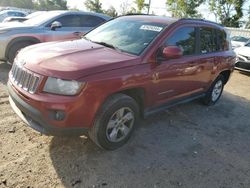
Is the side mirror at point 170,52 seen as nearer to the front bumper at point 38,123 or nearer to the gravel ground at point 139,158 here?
the gravel ground at point 139,158

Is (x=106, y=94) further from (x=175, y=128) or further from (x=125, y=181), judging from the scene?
(x=175, y=128)

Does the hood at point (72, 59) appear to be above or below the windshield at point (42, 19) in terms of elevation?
below

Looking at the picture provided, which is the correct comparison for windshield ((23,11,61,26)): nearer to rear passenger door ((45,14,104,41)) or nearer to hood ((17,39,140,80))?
rear passenger door ((45,14,104,41))

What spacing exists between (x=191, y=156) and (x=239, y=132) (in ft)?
5.29

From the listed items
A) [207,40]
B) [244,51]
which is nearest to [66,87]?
[207,40]

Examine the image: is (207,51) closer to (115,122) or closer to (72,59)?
(115,122)

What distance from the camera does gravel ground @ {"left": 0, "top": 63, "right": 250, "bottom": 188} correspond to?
315cm

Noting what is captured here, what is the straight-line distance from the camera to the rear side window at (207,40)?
5121mm

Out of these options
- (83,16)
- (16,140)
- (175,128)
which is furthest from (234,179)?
(83,16)

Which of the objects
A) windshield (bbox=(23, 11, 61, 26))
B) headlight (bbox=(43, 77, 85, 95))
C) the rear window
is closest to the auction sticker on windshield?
headlight (bbox=(43, 77, 85, 95))

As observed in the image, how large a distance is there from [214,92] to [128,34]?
9.56 ft

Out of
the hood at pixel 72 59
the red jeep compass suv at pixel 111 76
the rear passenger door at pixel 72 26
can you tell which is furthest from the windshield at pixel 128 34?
the rear passenger door at pixel 72 26

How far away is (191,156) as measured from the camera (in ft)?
12.8

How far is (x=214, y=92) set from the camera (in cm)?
618
